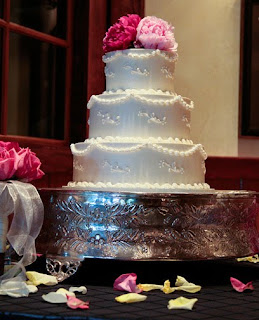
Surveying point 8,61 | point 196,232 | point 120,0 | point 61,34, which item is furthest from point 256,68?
point 196,232

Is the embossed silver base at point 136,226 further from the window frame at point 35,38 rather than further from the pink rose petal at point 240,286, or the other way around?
Answer: the window frame at point 35,38

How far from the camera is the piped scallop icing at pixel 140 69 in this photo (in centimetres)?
186

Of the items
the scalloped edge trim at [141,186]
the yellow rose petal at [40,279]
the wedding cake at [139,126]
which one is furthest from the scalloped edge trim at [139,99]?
the yellow rose petal at [40,279]

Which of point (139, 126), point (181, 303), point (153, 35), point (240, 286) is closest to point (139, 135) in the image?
point (139, 126)

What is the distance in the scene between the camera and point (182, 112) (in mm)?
1868

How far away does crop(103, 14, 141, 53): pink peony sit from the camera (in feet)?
6.15

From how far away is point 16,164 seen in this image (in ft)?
5.06

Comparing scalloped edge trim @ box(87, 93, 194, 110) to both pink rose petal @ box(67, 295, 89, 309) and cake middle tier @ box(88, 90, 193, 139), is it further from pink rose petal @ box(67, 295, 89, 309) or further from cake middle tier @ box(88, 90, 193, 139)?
pink rose petal @ box(67, 295, 89, 309)

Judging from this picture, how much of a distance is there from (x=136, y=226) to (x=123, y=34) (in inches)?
21.7

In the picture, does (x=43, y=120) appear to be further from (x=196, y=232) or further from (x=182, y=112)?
(x=196, y=232)

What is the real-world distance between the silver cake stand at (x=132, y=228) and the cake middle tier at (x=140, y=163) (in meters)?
0.14

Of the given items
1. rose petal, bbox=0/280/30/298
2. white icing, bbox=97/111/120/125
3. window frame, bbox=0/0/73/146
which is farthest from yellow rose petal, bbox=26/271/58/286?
window frame, bbox=0/0/73/146

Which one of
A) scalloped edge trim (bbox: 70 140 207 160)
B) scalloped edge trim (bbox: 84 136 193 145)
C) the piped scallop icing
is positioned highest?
the piped scallop icing

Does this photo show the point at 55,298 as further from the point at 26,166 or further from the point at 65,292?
the point at 26,166
